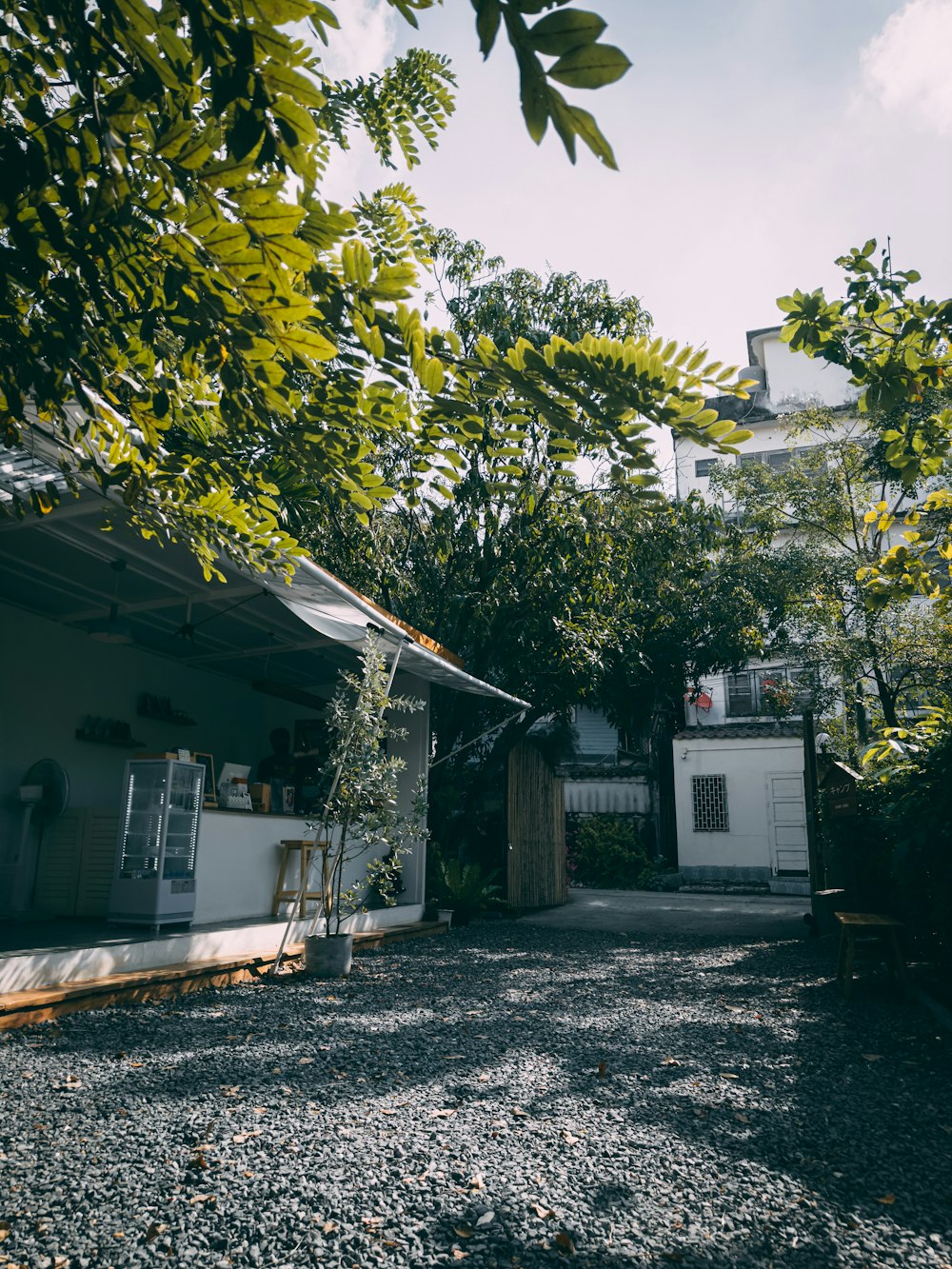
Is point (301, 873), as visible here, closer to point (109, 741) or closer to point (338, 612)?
point (109, 741)

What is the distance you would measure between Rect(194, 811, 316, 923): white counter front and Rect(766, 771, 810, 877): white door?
13403 millimetres

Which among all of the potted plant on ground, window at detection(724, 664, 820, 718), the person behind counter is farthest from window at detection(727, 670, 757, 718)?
the person behind counter

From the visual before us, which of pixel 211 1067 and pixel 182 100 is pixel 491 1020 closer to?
pixel 211 1067

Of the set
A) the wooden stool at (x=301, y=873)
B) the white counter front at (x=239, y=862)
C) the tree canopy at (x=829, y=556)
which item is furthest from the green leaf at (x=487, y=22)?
the tree canopy at (x=829, y=556)

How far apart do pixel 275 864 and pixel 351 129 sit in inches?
244

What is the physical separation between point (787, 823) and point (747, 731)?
7.18ft

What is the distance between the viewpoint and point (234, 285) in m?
2.02

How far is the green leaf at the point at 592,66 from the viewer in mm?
1216

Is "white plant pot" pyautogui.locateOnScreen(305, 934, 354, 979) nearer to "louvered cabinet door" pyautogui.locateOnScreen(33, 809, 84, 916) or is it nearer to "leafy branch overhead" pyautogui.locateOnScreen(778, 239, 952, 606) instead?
"louvered cabinet door" pyautogui.locateOnScreen(33, 809, 84, 916)

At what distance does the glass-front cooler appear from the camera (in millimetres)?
6574

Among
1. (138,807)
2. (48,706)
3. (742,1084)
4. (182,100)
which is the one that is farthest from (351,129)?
(48,706)

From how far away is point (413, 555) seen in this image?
11.4 m

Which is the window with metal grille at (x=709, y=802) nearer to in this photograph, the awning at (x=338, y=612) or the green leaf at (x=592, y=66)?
the awning at (x=338, y=612)

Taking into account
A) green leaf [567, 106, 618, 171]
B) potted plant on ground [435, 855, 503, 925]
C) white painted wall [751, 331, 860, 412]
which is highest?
white painted wall [751, 331, 860, 412]
